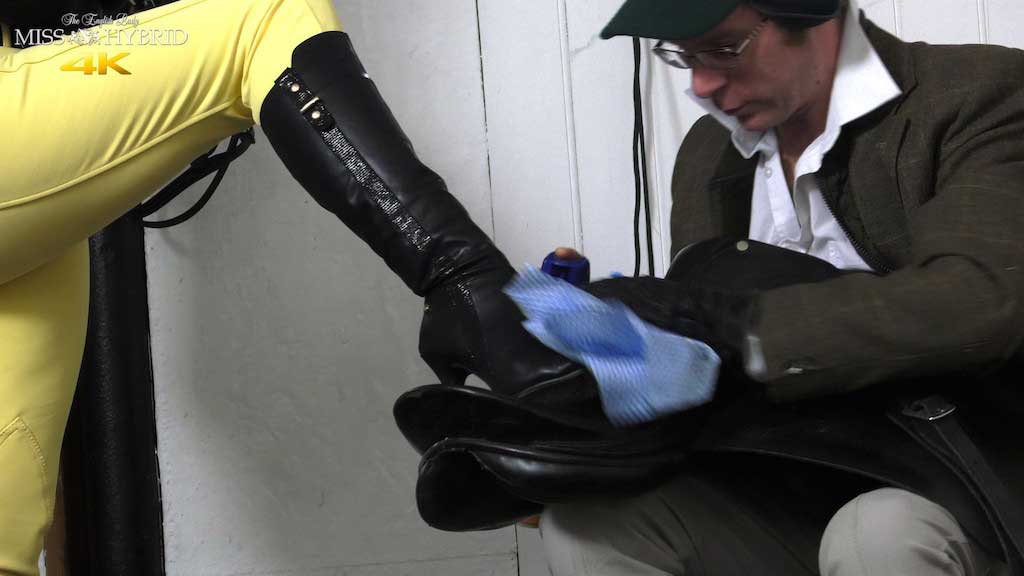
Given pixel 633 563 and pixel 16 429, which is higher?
pixel 16 429

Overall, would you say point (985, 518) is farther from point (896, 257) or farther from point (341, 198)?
point (341, 198)

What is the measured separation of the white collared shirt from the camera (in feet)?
3.21

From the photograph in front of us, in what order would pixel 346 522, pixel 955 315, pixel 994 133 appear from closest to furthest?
pixel 955 315
pixel 994 133
pixel 346 522

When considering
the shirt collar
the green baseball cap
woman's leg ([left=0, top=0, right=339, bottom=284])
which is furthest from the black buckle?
woman's leg ([left=0, top=0, right=339, bottom=284])

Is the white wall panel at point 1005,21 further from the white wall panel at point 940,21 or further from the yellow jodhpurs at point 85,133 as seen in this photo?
the yellow jodhpurs at point 85,133

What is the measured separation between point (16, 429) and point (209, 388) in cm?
55

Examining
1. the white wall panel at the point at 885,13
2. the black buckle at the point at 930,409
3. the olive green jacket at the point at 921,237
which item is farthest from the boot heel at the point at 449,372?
the white wall panel at the point at 885,13

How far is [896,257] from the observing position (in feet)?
3.14

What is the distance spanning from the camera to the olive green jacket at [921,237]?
0.78 metres

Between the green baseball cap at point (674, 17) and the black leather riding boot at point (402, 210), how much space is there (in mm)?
251

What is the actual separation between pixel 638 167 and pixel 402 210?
703mm

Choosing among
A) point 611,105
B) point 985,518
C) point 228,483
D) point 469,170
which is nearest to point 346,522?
point 228,483

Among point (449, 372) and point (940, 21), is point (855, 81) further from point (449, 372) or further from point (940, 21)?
point (940, 21)

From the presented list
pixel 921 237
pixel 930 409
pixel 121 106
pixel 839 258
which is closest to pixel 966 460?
pixel 930 409
